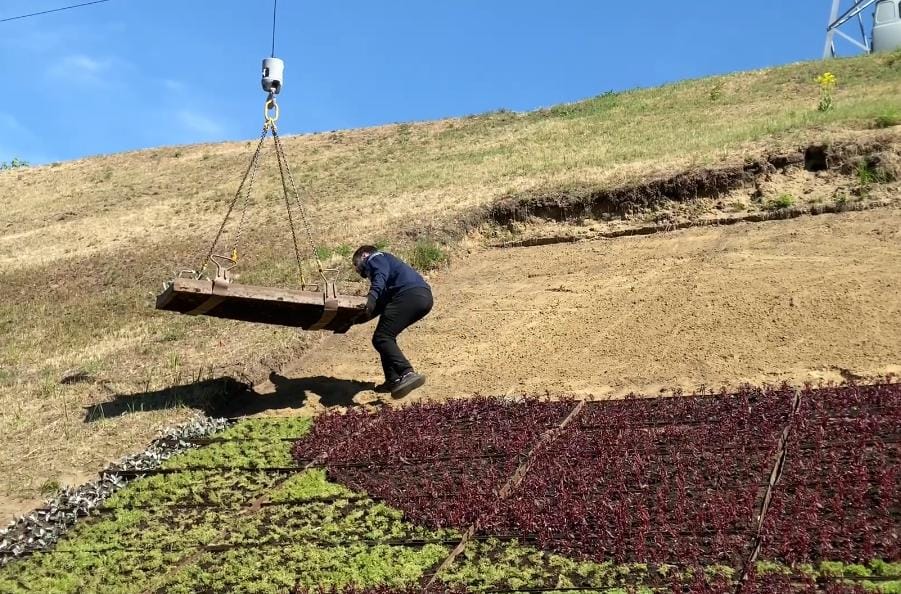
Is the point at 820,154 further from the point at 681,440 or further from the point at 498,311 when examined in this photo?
the point at 681,440

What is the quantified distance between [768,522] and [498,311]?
289 inches

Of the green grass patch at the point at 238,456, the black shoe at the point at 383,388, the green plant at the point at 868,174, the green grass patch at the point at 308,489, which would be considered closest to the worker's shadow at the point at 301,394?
the black shoe at the point at 383,388

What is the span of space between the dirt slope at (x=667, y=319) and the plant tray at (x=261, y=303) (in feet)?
3.94

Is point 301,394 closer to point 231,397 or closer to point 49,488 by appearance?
point 231,397

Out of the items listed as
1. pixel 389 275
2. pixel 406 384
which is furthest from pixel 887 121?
pixel 406 384

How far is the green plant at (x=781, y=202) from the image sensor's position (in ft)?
48.5

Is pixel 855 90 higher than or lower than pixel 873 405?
higher

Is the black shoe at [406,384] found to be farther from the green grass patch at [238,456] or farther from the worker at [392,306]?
→ the green grass patch at [238,456]

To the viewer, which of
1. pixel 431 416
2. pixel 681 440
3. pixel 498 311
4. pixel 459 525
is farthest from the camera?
pixel 498 311

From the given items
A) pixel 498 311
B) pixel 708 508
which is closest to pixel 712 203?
pixel 498 311

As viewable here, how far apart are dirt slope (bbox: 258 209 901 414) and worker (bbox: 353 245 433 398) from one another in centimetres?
62

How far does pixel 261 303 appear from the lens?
1050 cm

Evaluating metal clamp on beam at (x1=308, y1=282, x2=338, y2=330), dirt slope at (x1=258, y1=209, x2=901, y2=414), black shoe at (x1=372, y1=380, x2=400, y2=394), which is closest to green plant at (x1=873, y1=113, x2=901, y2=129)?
dirt slope at (x1=258, y1=209, x2=901, y2=414)

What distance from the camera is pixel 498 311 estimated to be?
13.6m
